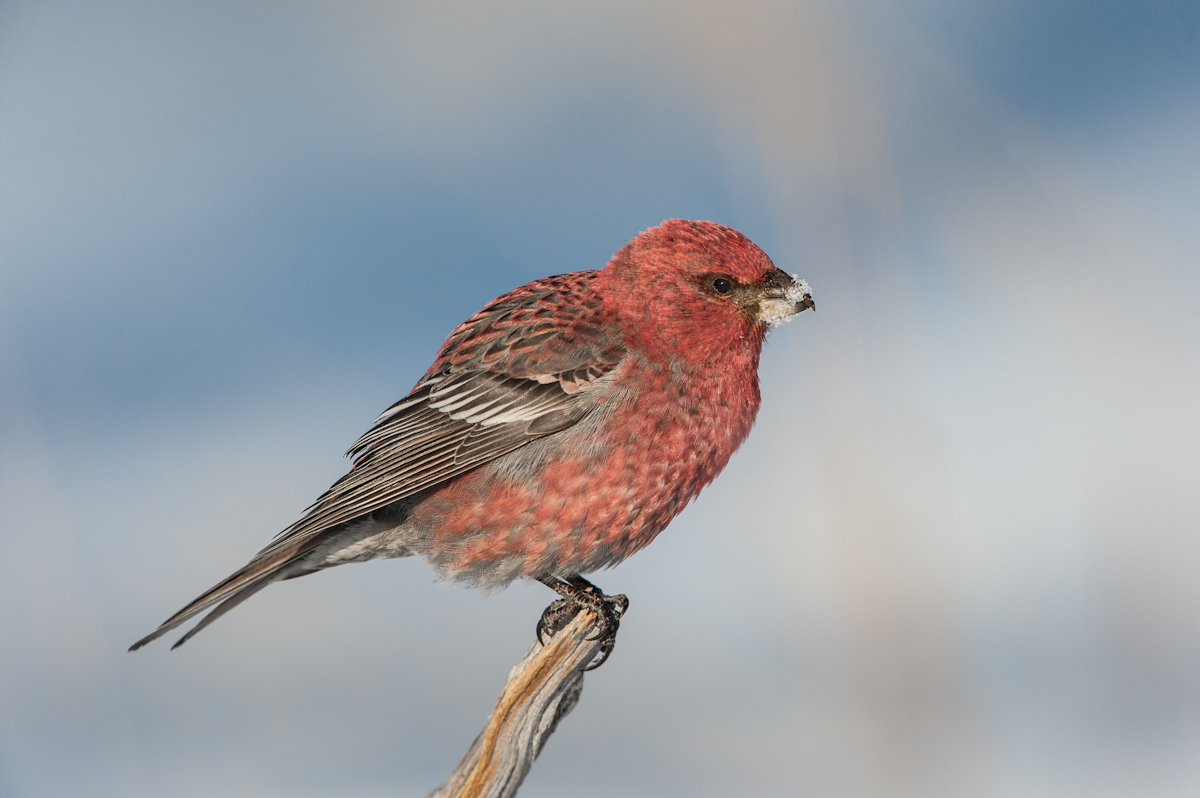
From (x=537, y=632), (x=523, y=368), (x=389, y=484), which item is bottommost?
(x=537, y=632)

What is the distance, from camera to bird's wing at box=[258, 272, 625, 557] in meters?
2.86

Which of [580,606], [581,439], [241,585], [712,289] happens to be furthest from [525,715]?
[712,289]

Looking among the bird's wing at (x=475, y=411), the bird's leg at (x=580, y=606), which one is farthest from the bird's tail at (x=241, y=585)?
the bird's leg at (x=580, y=606)

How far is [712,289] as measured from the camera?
2.87 meters

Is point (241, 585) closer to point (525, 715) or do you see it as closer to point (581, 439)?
point (525, 715)

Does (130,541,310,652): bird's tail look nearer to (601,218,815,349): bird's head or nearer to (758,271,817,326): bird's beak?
(601,218,815,349): bird's head

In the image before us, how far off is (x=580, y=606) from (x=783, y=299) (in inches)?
44.3

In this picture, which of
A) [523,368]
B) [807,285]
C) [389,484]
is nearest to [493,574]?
[389,484]

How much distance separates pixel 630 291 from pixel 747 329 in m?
0.38

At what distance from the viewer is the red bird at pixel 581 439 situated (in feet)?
9.07

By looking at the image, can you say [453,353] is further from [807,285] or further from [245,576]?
[807,285]

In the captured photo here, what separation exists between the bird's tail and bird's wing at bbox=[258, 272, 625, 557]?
0.12 feet

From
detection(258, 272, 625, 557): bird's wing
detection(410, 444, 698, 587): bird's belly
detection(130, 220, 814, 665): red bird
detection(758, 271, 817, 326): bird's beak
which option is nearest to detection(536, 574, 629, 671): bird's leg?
detection(130, 220, 814, 665): red bird

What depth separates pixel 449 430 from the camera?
296 centimetres
